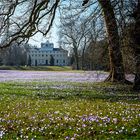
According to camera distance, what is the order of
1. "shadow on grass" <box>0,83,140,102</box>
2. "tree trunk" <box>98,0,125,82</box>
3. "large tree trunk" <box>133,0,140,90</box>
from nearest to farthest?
"shadow on grass" <box>0,83,140,102</box>
"large tree trunk" <box>133,0,140,90</box>
"tree trunk" <box>98,0,125,82</box>

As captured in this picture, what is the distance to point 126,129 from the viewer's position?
949cm

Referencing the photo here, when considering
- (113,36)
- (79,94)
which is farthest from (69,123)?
(113,36)

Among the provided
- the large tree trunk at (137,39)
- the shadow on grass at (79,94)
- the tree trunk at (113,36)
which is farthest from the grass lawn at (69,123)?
the tree trunk at (113,36)

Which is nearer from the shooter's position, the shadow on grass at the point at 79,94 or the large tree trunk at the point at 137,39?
the shadow on grass at the point at 79,94

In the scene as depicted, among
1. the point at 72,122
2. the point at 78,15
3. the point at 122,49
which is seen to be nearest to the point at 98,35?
the point at 78,15

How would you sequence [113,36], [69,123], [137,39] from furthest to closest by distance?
[113,36] → [137,39] → [69,123]

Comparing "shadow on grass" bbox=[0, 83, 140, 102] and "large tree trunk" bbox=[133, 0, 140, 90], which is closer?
"shadow on grass" bbox=[0, 83, 140, 102]

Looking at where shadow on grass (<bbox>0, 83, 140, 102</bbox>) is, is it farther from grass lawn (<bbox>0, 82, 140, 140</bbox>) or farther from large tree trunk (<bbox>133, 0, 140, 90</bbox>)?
grass lawn (<bbox>0, 82, 140, 140</bbox>)

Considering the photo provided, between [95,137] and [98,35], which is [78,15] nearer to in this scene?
[98,35]

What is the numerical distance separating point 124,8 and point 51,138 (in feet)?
49.6

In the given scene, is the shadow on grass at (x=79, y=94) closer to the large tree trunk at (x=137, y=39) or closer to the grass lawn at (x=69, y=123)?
the large tree trunk at (x=137, y=39)

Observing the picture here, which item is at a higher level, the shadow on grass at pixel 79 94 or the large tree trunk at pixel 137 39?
the large tree trunk at pixel 137 39

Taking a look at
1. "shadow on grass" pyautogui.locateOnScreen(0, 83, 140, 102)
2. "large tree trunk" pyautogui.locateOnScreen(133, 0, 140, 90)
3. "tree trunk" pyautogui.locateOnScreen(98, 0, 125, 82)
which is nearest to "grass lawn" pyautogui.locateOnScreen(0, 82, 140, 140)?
"shadow on grass" pyautogui.locateOnScreen(0, 83, 140, 102)

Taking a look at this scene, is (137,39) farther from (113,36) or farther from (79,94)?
(79,94)
